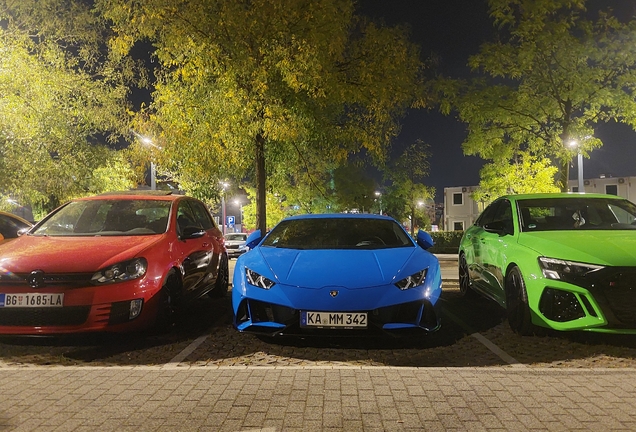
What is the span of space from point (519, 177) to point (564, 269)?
29.6 metres

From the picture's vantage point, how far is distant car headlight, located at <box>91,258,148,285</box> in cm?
530

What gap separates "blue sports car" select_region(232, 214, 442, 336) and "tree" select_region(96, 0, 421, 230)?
20.0 feet

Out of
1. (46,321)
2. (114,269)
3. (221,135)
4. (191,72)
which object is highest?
(191,72)

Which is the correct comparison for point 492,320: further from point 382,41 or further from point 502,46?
point 502,46

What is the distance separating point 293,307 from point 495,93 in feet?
44.5

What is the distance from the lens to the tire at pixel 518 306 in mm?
5789

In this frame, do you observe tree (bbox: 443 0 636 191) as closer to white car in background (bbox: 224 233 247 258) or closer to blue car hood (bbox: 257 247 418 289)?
blue car hood (bbox: 257 247 418 289)

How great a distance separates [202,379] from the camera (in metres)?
4.40

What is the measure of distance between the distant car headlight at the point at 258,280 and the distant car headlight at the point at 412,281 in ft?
3.98

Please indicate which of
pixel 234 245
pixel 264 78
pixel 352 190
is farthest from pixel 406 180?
pixel 264 78

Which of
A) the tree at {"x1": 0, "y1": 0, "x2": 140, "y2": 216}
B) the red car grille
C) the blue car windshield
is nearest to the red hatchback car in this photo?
the red car grille

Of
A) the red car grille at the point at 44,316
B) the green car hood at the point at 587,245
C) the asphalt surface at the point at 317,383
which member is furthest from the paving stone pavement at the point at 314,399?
the green car hood at the point at 587,245

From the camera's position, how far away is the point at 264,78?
10930 mm

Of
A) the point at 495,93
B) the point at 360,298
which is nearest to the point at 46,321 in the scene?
the point at 360,298
